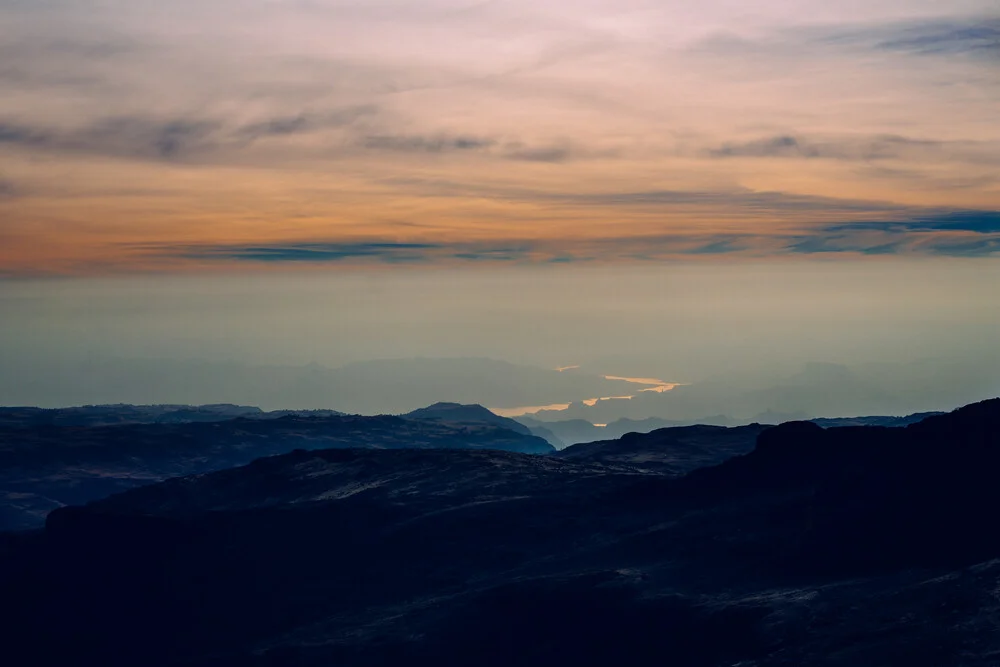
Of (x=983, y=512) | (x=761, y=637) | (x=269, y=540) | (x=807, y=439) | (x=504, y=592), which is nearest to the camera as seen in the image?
(x=761, y=637)

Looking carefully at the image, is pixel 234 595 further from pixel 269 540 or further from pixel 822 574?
pixel 822 574

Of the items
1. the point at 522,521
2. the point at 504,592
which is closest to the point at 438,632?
the point at 504,592

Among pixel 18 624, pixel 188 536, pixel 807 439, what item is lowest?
pixel 18 624

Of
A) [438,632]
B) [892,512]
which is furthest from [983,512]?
[438,632]

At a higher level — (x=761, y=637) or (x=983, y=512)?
(x=983, y=512)

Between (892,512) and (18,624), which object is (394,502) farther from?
(892,512)

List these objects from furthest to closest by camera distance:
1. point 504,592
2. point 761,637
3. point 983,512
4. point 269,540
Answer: point 269,540, point 504,592, point 983,512, point 761,637

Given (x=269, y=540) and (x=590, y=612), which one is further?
(x=269, y=540)
